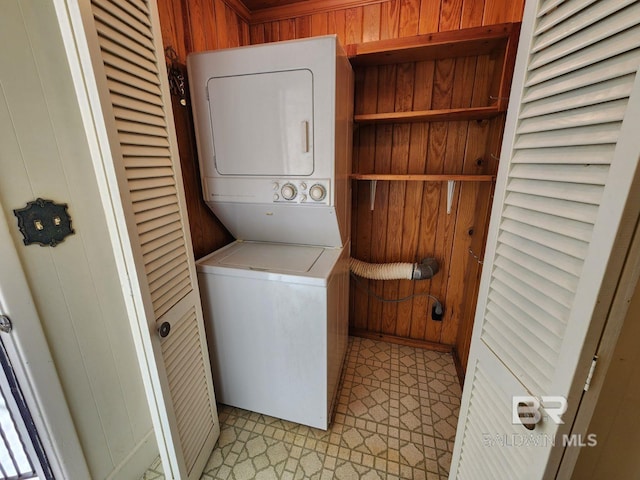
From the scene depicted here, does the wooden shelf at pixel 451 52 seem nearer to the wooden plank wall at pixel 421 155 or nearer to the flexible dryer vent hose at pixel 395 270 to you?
the wooden plank wall at pixel 421 155

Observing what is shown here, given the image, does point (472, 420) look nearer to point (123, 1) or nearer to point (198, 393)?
point (198, 393)

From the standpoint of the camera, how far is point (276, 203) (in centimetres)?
150

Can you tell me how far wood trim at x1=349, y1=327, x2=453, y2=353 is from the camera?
2348mm

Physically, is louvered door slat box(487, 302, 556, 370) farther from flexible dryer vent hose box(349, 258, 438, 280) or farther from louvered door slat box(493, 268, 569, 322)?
flexible dryer vent hose box(349, 258, 438, 280)

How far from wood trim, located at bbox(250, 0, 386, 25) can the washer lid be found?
1662 mm

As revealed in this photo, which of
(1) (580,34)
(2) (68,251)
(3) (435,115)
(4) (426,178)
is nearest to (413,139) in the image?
(3) (435,115)

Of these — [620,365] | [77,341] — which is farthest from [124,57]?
[620,365]

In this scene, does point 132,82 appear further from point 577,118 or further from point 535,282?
point 535,282

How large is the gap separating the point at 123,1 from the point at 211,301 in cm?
131

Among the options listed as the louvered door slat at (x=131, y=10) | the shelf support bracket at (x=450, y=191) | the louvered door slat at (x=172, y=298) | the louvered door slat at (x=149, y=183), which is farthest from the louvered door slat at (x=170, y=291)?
the shelf support bracket at (x=450, y=191)

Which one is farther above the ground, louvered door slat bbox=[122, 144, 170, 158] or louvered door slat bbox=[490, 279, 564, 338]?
louvered door slat bbox=[122, 144, 170, 158]

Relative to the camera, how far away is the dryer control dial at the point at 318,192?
1.41 m

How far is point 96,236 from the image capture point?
114cm

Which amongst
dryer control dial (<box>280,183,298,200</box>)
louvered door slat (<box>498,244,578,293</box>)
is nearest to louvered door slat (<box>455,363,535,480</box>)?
louvered door slat (<box>498,244,578,293</box>)
